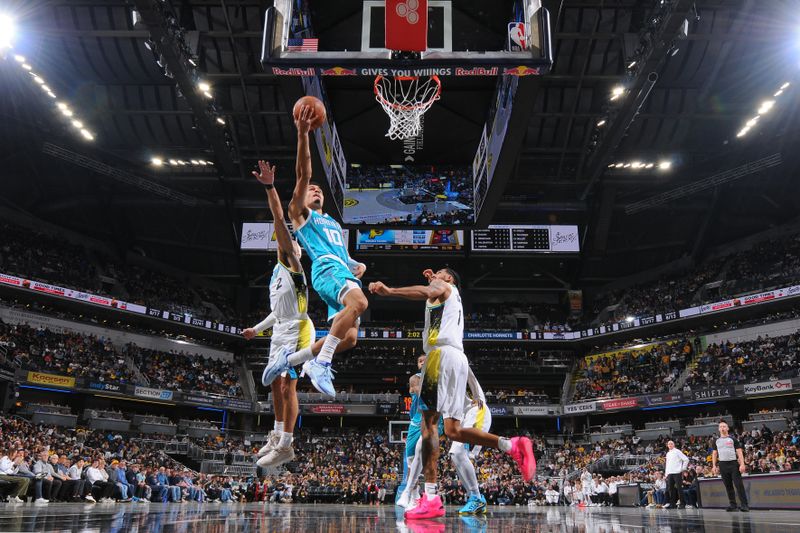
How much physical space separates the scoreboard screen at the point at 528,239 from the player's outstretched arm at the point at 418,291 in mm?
24426

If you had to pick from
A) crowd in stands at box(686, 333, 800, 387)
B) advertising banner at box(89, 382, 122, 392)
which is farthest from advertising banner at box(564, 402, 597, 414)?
advertising banner at box(89, 382, 122, 392)

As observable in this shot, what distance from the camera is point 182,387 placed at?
3136 centimetres

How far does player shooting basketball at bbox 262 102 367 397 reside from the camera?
511 cm

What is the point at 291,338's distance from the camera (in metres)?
5.46

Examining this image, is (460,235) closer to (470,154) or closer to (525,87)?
(470,154)

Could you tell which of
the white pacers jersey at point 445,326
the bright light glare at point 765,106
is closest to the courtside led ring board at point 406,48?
the white pacers jersey at point 445,326

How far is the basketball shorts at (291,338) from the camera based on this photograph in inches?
214

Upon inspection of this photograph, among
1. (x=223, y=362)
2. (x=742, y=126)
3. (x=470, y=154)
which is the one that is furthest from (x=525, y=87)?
(x=223, y=362)

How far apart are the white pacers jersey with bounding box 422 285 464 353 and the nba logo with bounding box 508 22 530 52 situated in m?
4.78

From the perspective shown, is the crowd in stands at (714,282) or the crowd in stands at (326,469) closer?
the crowd in stands at (326,469)

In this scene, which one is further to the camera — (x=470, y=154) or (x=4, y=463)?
(x=470, y=154)

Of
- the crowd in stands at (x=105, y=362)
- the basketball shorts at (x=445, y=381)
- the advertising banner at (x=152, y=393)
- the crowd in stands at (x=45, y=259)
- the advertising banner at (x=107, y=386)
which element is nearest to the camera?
the basketball shorts at (x=445, y=381)

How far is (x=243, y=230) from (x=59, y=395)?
1193 cm

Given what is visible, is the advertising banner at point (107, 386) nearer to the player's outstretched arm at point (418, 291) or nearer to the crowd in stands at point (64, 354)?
the crowd in stands at point (64, 354)
